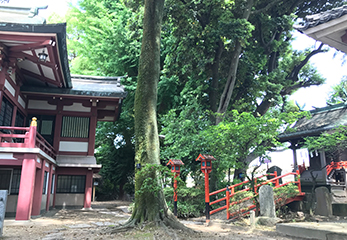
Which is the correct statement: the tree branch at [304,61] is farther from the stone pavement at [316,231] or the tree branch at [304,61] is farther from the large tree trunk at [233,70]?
the stone pavement at [316,231]

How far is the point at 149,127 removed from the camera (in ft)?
25.6

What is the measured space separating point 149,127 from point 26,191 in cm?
486

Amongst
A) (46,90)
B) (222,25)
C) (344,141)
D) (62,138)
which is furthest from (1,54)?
(344,141)

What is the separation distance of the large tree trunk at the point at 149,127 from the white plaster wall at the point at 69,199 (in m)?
8.22

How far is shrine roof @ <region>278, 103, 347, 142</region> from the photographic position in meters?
16.7

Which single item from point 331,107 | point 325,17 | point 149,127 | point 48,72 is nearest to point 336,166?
point 331,107

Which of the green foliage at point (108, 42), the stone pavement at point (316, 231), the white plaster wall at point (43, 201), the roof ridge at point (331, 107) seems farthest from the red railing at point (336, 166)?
the white plaster wall at point (43, 201)

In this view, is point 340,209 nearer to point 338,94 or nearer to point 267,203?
point 267,203

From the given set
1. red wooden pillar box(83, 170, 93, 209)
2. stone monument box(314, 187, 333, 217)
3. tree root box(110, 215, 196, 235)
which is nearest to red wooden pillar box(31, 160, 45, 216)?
red wooden pillar box(83, 170, 93, 209)

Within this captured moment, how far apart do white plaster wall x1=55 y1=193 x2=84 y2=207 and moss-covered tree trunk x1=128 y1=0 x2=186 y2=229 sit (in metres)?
8.22

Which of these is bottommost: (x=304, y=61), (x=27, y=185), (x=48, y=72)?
(x=27, y=185)

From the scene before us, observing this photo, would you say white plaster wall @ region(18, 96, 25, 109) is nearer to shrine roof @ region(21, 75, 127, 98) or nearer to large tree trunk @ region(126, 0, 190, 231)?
shrine roof @ region(21, 75, 127, 98)

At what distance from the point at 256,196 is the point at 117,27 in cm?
1436

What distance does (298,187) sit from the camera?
13195 millimetres
